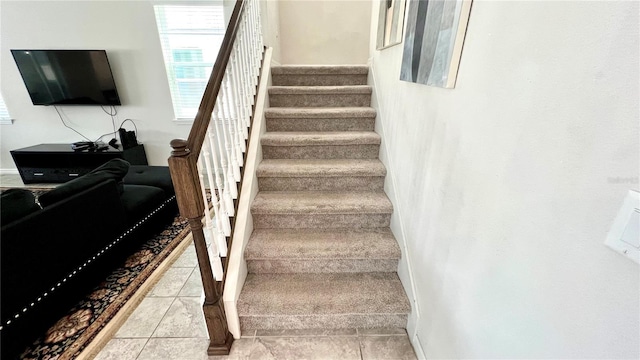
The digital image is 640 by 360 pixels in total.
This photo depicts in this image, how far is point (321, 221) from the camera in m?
1.76

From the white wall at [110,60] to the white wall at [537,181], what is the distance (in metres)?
3.92

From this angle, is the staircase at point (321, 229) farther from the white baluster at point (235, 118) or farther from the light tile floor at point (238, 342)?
the white baluster at point (235, 118)

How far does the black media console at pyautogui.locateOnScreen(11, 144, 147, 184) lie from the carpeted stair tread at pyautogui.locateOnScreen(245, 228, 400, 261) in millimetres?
3107

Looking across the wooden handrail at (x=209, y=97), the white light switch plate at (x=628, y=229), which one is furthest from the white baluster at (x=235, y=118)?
the white light switch plate at (x=628, y=229)

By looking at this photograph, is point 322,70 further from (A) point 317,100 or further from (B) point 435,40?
(B) point 435,40

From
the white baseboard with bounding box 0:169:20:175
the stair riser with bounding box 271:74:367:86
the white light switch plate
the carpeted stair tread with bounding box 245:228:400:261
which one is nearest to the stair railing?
the carpeted stair tread with bounding box 245:228:400:261

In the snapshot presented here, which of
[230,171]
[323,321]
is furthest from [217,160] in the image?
[323,321]

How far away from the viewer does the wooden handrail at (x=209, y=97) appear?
1118 mm

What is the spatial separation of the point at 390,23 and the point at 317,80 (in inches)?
37.5

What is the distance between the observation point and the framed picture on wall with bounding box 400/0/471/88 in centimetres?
89

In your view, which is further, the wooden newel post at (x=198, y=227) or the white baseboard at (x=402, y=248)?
the white baseboard at (x=402, y=248)

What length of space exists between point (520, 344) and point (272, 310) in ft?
3.66

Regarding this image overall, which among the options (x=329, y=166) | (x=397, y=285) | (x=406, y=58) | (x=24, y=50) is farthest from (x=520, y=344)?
(x=24, y=50)

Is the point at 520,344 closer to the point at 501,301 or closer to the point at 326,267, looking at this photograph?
the point at 501,301
